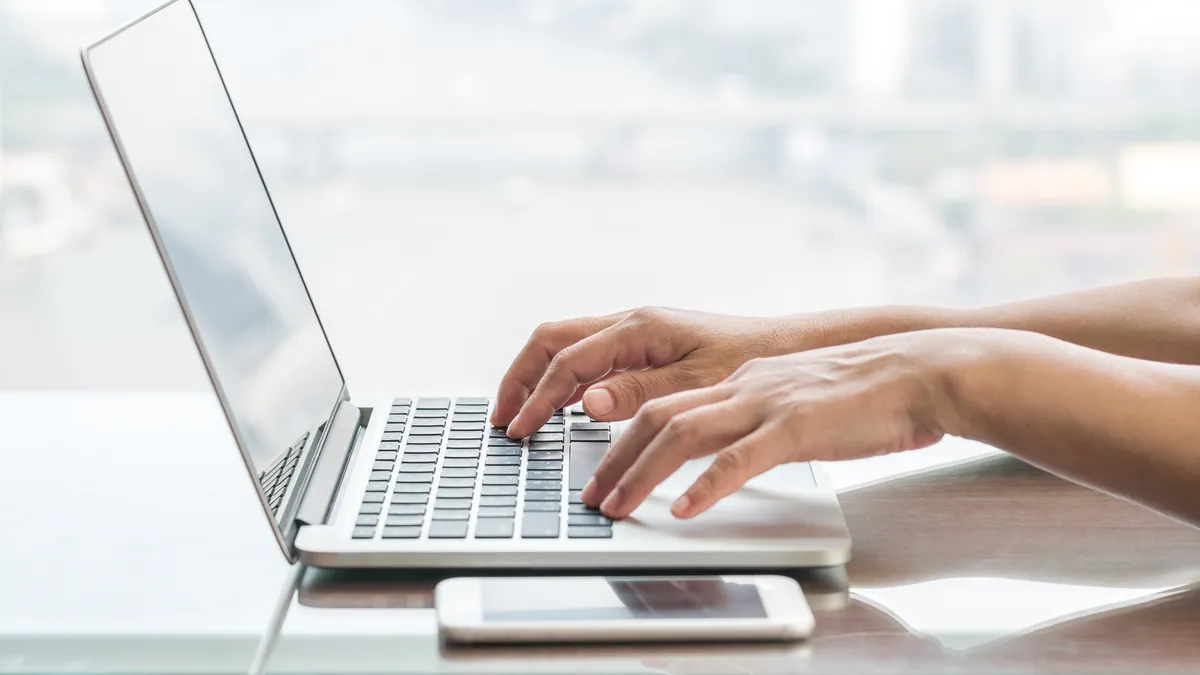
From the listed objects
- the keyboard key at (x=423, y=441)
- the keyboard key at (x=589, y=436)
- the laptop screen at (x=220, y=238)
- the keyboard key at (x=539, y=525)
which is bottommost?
the keyboard key at (x=589, y=436)

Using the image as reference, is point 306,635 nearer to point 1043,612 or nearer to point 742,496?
point 742,496

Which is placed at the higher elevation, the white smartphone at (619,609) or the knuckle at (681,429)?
the knuckle at (681,429)

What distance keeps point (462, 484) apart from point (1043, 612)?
32 centimetres

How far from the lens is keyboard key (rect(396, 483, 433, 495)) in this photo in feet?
2.34

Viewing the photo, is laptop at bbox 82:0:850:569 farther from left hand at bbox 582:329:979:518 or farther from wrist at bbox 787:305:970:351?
wrist at bbox 787:305:970:351

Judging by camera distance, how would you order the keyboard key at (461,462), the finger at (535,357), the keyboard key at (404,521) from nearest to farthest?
1. the keyboard key at (404,521)
2. the keyboard key at (461,462)
3. the finger at (535,357)

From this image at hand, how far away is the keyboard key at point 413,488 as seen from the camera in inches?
28.1

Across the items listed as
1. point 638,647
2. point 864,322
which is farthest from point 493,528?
point 864,322

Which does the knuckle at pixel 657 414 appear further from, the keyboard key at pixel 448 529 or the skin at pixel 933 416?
the keyboard key at pixel 448 529

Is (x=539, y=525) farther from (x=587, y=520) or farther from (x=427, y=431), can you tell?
(x=427, y=431)

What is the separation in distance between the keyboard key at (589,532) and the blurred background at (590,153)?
8.49ft

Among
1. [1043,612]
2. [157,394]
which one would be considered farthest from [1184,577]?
[157,394]

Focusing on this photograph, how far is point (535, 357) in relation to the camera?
902mm

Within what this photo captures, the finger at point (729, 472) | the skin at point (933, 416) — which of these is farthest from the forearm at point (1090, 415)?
Answer: the finger at point (729, 472)
